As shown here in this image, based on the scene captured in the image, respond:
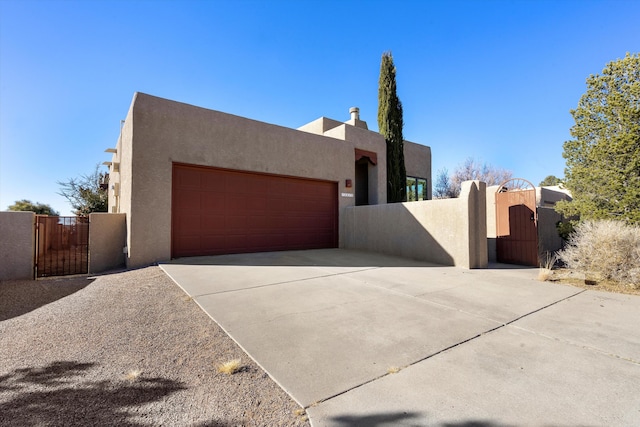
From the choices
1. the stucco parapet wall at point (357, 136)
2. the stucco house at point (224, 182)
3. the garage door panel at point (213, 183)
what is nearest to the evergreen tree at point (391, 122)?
the stucco parapet wall at point (357, 136)

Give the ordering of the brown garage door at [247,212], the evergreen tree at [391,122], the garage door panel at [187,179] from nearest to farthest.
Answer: the garage door panel at [187,179] → the brown garage door at [247,212] → the evergreen tree at [391,122]

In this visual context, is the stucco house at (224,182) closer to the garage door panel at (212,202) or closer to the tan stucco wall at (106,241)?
the garage door panel at (212,202)

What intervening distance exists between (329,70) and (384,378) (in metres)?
13.0

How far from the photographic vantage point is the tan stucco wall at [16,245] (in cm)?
611

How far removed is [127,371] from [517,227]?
10076mm

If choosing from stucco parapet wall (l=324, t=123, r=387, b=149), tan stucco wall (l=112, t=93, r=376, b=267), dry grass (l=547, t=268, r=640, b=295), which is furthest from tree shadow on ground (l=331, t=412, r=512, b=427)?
stucco parapet wall (l=324, t=123, r=387, b=149)

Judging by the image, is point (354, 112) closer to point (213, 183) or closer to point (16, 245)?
point (213, 183)

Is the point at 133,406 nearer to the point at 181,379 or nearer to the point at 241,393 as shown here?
the point at 181,379

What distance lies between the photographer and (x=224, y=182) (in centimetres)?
913

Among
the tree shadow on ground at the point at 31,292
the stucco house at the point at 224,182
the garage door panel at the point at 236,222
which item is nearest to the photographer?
the tree shadow on ground at the point at 31,292

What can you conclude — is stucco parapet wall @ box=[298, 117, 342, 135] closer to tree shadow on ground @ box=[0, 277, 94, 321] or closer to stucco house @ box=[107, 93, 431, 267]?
stucco house @ box=[107, 93, 431, 267]

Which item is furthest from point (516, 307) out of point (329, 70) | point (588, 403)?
point (329, 70)

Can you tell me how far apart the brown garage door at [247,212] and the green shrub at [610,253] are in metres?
7.67

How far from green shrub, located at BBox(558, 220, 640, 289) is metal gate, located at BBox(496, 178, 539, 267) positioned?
136 cm
